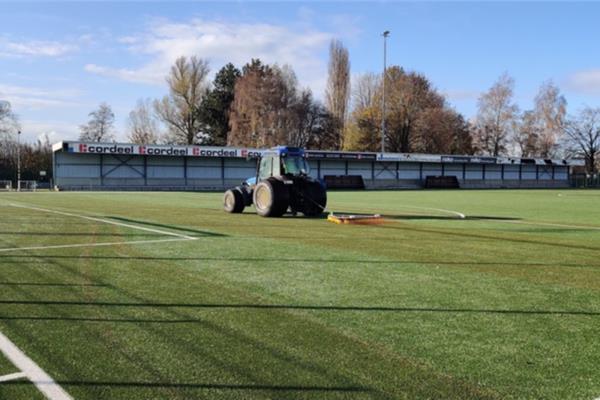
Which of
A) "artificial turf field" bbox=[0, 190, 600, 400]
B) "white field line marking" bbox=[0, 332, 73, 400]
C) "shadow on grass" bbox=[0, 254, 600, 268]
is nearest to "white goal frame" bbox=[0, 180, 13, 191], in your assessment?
"artificial turf field" bbox=[0, 190, 600, 400]

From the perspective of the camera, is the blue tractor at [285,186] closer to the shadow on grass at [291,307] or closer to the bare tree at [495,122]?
the shadow on grass at [291,307]

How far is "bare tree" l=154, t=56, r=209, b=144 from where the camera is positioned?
253 ft

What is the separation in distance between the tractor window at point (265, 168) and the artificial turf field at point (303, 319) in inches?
306

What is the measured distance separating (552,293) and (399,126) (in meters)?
73.6

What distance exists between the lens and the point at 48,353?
4609 millimetres

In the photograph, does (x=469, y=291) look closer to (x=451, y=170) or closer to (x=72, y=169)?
(x=72, y=169)

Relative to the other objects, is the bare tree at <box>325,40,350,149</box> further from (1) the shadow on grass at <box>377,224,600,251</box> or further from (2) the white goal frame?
(1) the shadow on grass at <box>377,224,600,251</box>

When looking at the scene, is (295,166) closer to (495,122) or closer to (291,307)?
(291,307)

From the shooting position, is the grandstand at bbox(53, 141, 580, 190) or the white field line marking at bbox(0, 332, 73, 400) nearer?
the white field line marking at bbox(0, 332, 73, 400)

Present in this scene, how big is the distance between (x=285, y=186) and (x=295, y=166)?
912 millimetres

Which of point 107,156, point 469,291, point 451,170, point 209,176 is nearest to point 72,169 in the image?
point 107,156

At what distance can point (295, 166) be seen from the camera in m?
18.7

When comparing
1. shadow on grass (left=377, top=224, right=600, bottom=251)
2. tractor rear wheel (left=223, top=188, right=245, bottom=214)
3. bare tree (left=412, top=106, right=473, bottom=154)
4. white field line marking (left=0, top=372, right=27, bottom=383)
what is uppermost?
bare tree (left=412, top=106, right=473, bottom=154)

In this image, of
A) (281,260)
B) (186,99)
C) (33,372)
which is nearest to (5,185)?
(186,99)
